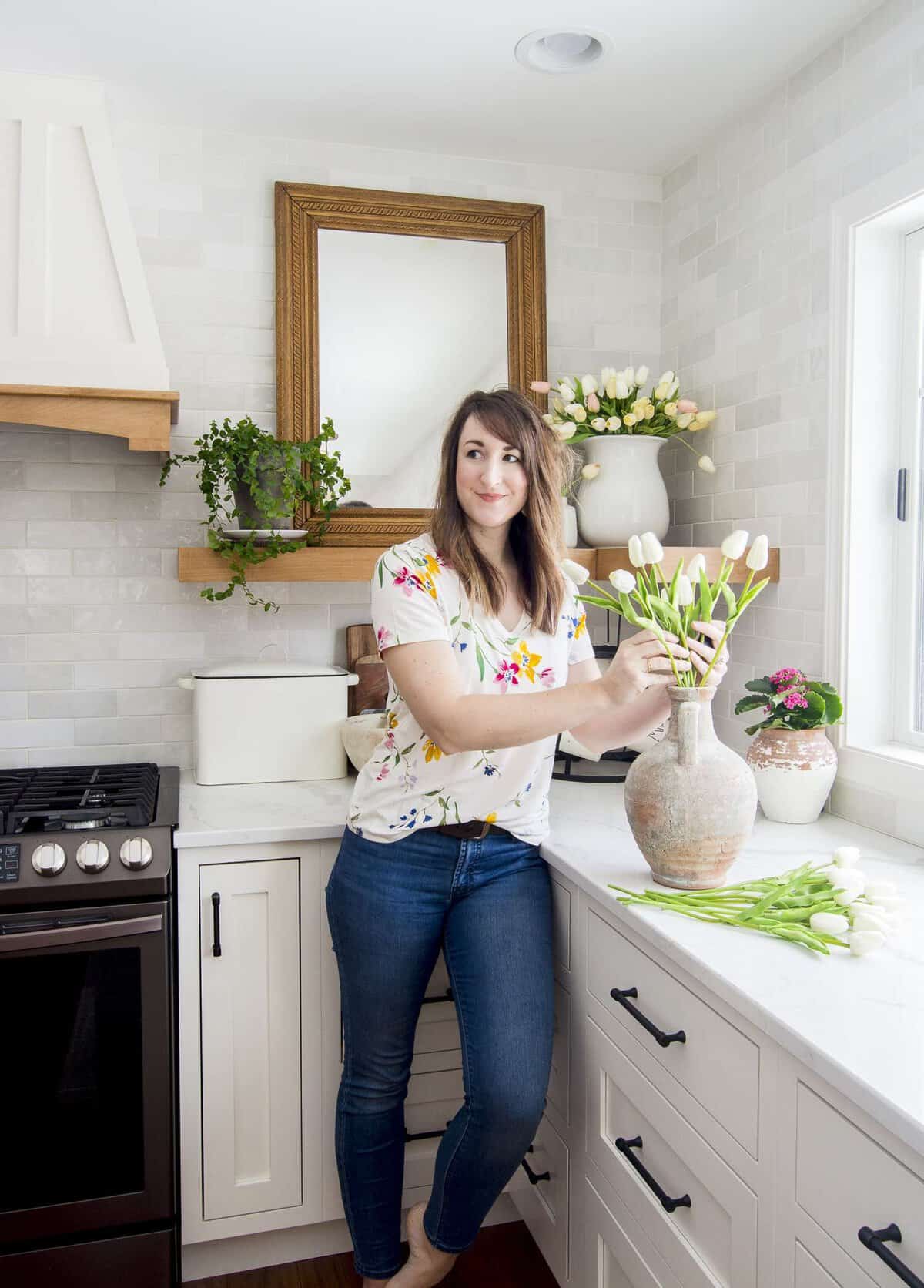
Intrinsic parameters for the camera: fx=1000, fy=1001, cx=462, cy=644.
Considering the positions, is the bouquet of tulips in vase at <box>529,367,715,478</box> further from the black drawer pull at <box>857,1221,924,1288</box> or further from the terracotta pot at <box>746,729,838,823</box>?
the black drawer pull at <box>857,1221,924,1288</box>

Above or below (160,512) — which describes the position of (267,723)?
below

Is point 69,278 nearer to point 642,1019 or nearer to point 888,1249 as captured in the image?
point 642,1019

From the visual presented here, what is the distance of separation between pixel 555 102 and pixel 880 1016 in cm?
204

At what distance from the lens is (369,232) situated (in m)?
2.52

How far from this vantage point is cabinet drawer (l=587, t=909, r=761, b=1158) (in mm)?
1188

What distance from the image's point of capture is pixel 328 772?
92.4 inches

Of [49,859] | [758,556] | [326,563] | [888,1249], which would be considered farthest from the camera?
[326,563]

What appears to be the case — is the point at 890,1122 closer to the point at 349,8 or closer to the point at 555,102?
the point at 349,8

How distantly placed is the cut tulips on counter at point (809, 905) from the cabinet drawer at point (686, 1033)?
0.34 feet

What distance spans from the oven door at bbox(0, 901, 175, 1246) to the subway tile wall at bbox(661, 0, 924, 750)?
1413 millimetres

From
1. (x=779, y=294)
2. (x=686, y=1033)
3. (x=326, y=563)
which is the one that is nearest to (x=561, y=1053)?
(x=686, y=1033)

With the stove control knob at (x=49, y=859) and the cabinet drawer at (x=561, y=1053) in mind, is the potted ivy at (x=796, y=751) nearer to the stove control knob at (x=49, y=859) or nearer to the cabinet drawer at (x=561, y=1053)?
the cabinet drawer at (x=561, y=1053)

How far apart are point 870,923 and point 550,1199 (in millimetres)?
997

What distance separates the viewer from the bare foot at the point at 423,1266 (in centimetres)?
171
